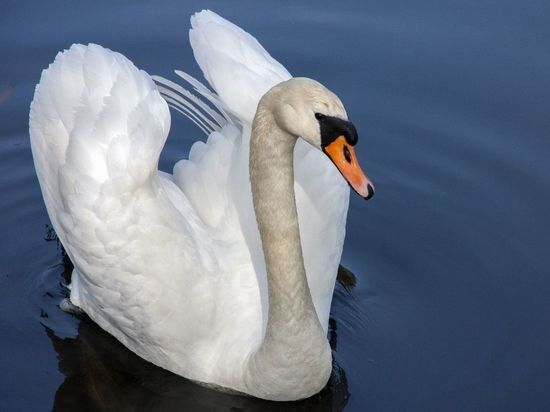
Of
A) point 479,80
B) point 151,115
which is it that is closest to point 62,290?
point 151,115

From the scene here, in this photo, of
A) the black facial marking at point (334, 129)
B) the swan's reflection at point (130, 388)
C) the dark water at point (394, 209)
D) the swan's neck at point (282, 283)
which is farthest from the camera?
the dark water at point (394, 209)

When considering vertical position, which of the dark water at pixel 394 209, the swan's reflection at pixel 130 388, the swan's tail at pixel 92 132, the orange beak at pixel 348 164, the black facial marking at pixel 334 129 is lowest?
the swan's reflection at pixel 130 388

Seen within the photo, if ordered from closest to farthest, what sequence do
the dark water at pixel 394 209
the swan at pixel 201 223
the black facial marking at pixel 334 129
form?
the black facial marking at pixel 334 129 < the swan at pixel 201 223 < the dark water at pixel 394 209

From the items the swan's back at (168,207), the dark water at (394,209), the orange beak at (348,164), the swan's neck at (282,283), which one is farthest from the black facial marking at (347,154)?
the dark water at (394,209)

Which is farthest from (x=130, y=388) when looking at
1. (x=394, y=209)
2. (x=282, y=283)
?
(x=394, y=209)

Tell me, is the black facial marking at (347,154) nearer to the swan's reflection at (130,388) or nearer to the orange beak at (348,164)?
the orange beak at (348,164)

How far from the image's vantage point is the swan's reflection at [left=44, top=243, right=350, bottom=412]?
21.3ft

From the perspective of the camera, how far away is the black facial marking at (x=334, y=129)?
5086 millimetres

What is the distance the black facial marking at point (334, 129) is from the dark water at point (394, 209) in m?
1.94

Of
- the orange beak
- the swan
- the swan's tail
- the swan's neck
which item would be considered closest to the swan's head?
the orange beak

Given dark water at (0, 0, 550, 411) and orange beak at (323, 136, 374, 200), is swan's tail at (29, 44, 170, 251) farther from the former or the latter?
orange beak at (323, 136, 374, 200)

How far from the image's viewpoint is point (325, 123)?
5168 mm

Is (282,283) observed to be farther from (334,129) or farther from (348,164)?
(334,129)

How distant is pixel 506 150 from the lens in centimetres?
856
